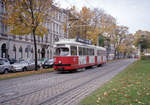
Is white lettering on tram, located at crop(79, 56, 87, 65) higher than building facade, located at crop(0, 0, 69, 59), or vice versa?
building facade, located at crop(0, 0, 69, 59)

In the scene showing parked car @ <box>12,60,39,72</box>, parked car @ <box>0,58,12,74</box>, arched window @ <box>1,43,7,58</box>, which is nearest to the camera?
parked car @ <box>0,58,12,74</box>

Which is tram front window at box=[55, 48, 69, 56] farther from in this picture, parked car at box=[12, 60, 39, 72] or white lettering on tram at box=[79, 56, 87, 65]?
parked car at box=[12, 60, 39, 72]

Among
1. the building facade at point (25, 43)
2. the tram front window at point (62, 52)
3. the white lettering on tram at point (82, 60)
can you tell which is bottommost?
the white lettering on tram at point (82, 60)

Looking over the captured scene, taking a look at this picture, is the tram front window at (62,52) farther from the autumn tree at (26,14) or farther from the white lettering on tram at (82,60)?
the autumn tree at (26,14)

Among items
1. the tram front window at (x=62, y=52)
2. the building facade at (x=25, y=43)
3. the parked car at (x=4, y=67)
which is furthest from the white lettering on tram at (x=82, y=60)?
the parked car at (x=4, y=67)

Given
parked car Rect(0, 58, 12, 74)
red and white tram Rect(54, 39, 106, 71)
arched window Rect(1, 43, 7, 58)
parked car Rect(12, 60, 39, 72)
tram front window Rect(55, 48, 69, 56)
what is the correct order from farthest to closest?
arched window Rect(1, 43, 7, 58), parked car Rect(12, 60, 39, 72), parked car Rect(0, 58, 12, 74), tram front window Rect(55, 48, 69, 56), red and white tram Rect(54, 39, 106, 71)

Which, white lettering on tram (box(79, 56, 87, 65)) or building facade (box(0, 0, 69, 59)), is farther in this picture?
building facade (box(0, 0, 69, 59))

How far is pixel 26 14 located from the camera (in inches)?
800

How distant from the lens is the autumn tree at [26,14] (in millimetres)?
19381

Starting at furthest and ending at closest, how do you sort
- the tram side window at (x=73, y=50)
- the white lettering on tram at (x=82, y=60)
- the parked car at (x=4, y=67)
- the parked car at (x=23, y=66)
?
the parked car at (x=23, y=66) < the white lettering on tram at (x=82, y=60) < the parked car at (x=4, y=67) < the tram side window at (x=73, y=50)

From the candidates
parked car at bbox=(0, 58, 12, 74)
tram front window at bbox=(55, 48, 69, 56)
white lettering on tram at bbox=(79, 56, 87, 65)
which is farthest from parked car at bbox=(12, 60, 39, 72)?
white lettering on tram at bbox=(79, 56, 87, 65)

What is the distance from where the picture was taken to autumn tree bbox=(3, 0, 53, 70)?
19.4m

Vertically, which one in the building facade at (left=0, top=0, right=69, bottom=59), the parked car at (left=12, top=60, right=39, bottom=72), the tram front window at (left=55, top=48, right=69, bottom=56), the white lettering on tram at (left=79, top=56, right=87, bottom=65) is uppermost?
the building facade at (left=0, top=0, right=69, bottom=59)

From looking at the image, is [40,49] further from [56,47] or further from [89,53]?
[56,47]
